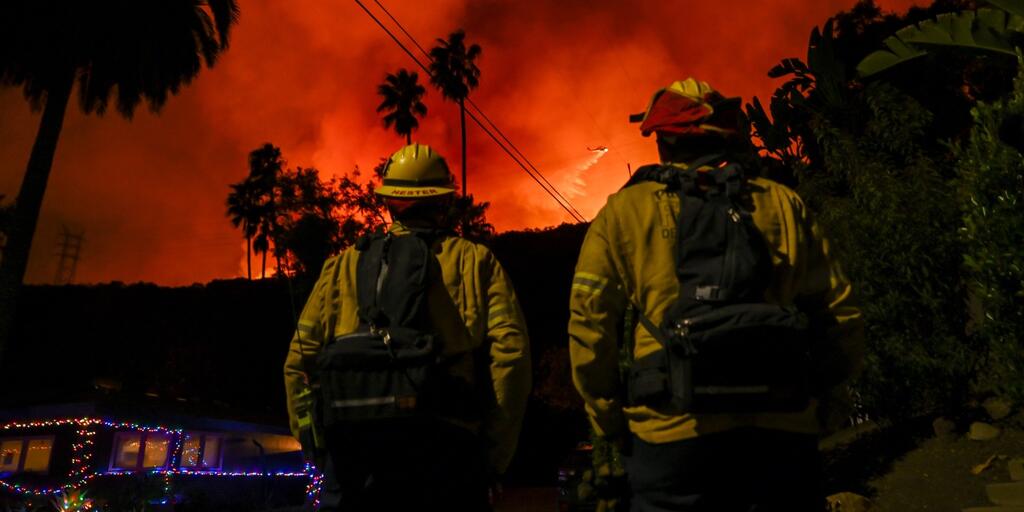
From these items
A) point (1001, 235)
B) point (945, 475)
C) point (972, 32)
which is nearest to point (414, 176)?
point (1001, 235)

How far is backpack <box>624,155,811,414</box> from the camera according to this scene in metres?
2.45

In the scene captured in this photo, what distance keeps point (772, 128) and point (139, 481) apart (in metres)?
16.1

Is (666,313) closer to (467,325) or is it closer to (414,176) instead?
(467,325)

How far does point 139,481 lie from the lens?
781 inches

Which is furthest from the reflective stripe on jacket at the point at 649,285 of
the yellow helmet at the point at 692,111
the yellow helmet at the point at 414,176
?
the yellow helmet at the point at 414,176

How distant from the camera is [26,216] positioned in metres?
21.7

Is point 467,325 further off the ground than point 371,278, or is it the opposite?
point 371,278

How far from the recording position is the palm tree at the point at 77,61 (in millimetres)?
21766

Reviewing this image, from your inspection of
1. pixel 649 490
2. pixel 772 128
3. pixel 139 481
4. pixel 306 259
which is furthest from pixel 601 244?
pixel 139 481

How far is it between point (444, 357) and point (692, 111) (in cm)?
138

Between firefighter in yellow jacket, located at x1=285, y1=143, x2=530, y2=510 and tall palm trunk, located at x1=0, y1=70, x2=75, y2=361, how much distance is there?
68.7 feet

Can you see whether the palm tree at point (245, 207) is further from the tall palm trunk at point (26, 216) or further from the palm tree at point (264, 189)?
the tall palm trunk at point (26, 216)

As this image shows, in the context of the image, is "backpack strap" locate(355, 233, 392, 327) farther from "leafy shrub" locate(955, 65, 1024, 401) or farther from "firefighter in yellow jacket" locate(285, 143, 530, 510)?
"leafy shrub" locate(955, 65, 1024, 401)

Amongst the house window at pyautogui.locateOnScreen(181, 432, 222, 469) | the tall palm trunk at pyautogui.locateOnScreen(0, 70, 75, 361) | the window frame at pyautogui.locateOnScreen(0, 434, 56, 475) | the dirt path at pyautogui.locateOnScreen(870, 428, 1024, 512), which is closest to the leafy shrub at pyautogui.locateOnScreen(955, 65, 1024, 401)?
the dirt path at pyautogui.locateOnScreen(870, 428, 1024, 512)
